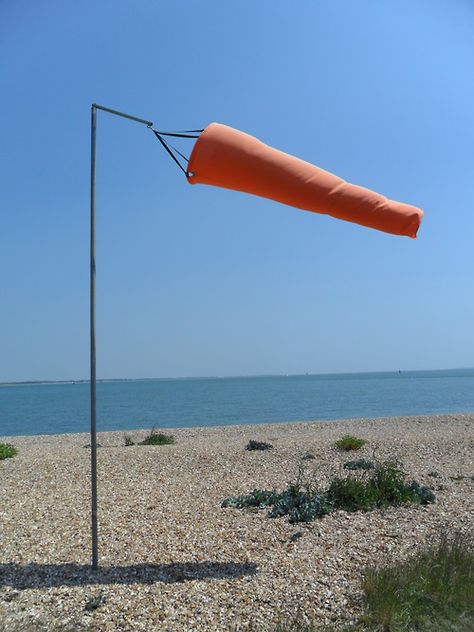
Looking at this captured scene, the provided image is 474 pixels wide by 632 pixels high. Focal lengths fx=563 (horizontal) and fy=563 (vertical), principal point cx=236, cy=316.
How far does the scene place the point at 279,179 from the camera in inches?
220

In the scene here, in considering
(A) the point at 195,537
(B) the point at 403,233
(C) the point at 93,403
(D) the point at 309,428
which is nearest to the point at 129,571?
(A) the point at 195,537

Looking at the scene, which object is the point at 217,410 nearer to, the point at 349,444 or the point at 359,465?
the point at 349,444

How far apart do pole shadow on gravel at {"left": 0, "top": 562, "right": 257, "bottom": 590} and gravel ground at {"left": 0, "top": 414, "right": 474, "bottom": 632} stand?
0.7 inches

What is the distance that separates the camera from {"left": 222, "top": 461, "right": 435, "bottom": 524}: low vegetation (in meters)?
7.39

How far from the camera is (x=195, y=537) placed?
6.62 m

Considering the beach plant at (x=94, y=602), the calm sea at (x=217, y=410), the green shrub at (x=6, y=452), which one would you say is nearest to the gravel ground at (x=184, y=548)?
the beach plant at (x=94, y=602)

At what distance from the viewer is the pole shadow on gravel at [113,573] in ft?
17.8

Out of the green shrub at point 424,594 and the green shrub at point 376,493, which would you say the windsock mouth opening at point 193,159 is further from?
the green shrub at point 376,493

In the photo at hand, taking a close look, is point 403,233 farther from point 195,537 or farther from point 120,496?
point 120,496

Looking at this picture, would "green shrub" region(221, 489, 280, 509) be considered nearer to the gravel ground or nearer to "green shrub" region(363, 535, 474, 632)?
the gravel ground

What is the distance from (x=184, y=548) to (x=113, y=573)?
2.99ft

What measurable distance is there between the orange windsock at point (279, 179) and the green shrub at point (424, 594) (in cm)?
335

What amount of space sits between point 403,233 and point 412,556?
3.39 meters

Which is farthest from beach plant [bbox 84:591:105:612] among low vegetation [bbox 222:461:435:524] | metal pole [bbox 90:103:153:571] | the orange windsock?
the orange windsock
